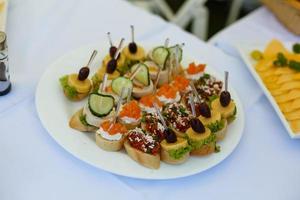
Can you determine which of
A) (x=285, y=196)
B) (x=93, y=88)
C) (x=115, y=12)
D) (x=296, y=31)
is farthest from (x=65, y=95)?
(x=296, y=31)

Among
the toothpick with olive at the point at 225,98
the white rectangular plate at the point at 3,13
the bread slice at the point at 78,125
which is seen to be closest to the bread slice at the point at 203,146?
the toothpick with olive at the point at 225,98

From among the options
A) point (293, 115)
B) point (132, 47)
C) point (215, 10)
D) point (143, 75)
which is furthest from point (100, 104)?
point (215, 10)

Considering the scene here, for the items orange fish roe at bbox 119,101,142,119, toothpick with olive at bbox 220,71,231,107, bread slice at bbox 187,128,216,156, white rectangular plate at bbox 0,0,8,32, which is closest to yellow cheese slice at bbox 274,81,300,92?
toothpick with olive at bbox 220,71,231,107

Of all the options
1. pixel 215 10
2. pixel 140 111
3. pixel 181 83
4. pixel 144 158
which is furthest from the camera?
pixel 215 10

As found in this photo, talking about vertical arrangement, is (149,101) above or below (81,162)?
above

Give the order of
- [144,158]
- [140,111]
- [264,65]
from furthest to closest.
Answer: [264,65] → [140,111] → [144,158]

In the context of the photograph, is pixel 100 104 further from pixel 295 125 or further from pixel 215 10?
pixel 215 10

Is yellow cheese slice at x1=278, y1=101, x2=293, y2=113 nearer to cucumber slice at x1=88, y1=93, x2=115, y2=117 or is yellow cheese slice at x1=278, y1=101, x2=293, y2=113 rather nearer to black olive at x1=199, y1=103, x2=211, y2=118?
black olive at x1=199, y1=103, x2=211, y2=118
